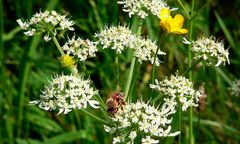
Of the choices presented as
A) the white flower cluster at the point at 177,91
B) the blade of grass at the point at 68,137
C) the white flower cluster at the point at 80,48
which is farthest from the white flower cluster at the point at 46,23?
the blade of grass at the point at 68,137

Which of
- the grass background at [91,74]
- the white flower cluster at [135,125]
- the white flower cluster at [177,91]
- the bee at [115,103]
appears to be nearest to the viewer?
the white flower cluster at [135,125]

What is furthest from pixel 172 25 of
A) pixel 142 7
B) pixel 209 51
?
pixel 142 7

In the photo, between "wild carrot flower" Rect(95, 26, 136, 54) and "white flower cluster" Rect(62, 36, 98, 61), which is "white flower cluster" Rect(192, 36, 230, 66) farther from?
"white flower cluster" Rect(62, 36, 98, 61)

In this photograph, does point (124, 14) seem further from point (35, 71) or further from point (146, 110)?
point (146, 110)

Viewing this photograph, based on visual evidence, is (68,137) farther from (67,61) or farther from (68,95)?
(68,95)

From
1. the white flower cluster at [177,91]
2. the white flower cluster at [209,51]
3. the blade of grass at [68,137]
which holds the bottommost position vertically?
the blade of grass at [68,137]

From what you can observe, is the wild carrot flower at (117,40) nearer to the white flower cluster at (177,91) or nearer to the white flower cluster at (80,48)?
the white flower cluster at (80,48)

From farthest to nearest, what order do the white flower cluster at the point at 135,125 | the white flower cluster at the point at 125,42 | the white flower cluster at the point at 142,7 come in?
the white flower cluster at the point at 142,7 → the white flower cluster at the point at 125,42 → the white flower cluster at the point at 135,125

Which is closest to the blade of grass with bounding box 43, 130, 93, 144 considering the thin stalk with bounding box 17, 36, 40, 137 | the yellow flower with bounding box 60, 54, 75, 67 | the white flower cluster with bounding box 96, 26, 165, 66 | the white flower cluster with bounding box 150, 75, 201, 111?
the thin stalk with bounding box 17, 36, 40, 137

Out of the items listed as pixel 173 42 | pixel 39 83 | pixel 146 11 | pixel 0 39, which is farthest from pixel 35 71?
pixel 146 11
